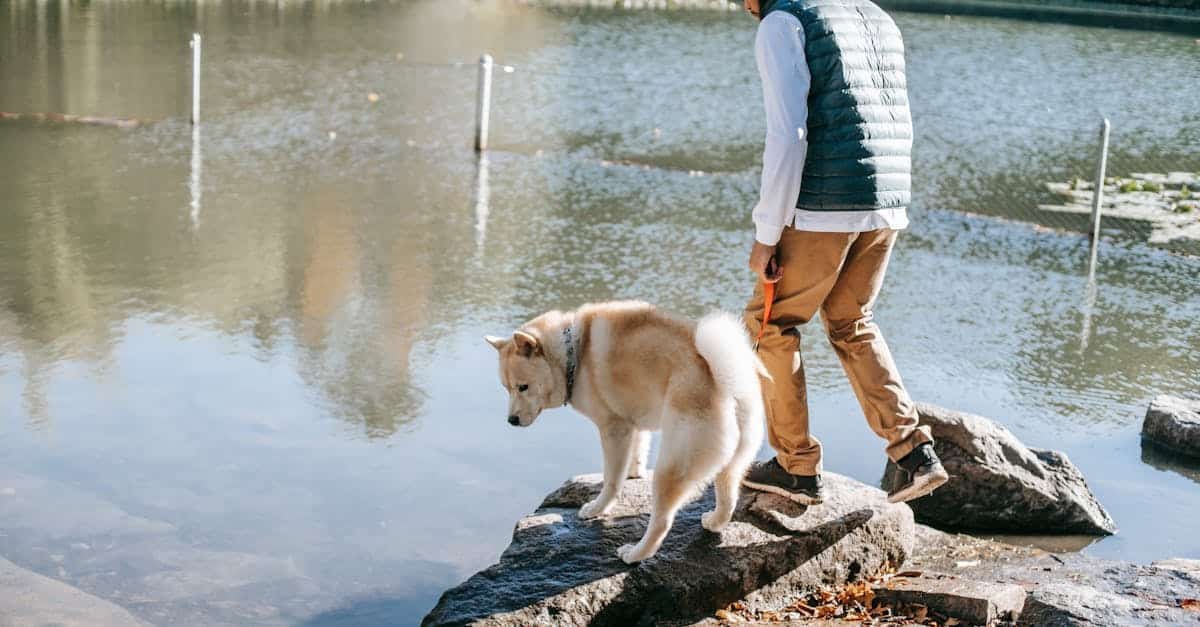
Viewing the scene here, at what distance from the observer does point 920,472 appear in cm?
449

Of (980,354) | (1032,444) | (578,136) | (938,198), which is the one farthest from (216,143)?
(1032,444)

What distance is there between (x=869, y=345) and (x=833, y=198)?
0.58 m

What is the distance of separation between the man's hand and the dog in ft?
0.78

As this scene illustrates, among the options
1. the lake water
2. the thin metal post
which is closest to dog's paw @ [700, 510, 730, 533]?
the lake water

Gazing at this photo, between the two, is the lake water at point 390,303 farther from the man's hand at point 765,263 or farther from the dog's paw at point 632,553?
the man's hand at point 765,263

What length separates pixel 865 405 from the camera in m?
4.55

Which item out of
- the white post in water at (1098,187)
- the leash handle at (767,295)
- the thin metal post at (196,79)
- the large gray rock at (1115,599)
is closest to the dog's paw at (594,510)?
the leash handle at (767,295)

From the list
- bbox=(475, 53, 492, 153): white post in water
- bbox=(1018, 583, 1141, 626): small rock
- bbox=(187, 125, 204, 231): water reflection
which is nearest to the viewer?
bbox=(1018, 583, 1141, 626): small rock

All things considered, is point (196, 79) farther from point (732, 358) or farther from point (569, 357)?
point (732, 358)

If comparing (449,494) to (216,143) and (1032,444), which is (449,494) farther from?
(216,143)

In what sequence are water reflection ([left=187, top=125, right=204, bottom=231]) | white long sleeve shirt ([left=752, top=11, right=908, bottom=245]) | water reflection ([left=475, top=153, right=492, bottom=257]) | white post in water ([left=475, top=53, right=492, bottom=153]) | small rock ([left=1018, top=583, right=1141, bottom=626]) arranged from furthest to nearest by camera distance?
white post in water ([left=475, top=53, right=492, bottom=153]), water reflection ([left=187, top=125, right=204, bottom=231]), water reflection ([left=475, top=153, right=492, bottom=257]), white long sleeve shirt ([left=752, top=11, right=908, bottom=245]), small rock ([left=1018, top=583, right=1141, bottom=626])

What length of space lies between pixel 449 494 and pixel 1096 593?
8.83ft

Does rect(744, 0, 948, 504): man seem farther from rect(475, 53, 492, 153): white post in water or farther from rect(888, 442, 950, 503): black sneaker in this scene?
rect(475, 53, 492, 153): white post in water

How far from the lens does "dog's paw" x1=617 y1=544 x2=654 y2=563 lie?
4340mm
